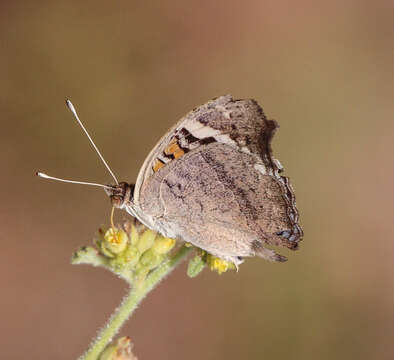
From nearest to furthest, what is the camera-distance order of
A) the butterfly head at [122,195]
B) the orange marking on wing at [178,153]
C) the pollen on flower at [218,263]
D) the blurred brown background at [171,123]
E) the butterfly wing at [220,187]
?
the butterfly wing at [220,187] → the orange marking on wing at [178,153] → the butterfly head at [122,195] → the pollen on flower at [218,263] → the blurred brown background at [171,123]

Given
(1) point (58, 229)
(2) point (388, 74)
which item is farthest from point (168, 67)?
(2) point (388, 74)

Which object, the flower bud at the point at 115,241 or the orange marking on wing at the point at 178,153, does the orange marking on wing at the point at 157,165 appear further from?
the flower bud at the point at 115,241

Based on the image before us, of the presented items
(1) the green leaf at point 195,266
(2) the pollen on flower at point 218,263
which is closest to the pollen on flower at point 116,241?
(1) the green leaf at point 195,266

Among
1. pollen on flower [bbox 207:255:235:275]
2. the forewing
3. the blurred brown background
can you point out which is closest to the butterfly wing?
the forewing

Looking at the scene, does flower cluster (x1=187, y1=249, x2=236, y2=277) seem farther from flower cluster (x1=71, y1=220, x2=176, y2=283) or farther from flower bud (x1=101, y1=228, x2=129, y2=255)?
flower bud (x1=101, y1=228, x2=129, y2=255)

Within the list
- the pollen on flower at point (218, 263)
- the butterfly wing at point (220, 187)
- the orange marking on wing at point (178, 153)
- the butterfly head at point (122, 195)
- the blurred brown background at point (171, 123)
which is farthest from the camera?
the blurred brown background at point (171, 123)

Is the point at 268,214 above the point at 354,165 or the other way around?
the other way around

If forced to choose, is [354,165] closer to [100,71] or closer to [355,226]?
[355,226]
